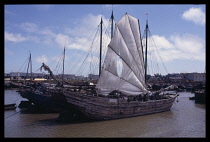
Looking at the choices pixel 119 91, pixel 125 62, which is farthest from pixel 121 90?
pixel 125 62

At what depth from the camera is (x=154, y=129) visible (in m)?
16.6

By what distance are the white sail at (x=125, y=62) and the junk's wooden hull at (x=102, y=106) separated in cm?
303

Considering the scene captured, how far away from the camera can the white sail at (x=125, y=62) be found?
78.0 ft

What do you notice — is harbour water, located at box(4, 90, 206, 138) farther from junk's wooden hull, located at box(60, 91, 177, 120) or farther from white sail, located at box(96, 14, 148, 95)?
white sail, located at box(96, 14, 148, 95)

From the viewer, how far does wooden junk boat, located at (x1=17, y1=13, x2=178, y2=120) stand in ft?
60.8

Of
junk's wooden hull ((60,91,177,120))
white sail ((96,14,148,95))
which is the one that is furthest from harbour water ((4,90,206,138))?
white sail ((96,14,148,95))

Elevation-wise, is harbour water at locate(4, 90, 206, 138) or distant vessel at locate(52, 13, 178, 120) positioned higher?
distant vessel at locate(52, 13, 178, 120)

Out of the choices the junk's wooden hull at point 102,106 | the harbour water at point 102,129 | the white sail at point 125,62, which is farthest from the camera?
the white sail at point 125,62

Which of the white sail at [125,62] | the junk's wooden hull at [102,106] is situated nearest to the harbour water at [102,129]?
the junk's wooden hull at [102,106]

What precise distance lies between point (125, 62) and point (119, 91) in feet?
13.6

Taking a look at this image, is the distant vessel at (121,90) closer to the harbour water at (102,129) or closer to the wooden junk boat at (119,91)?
the wooden junk boat at (119,91)

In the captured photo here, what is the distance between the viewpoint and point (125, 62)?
83.8 ft
